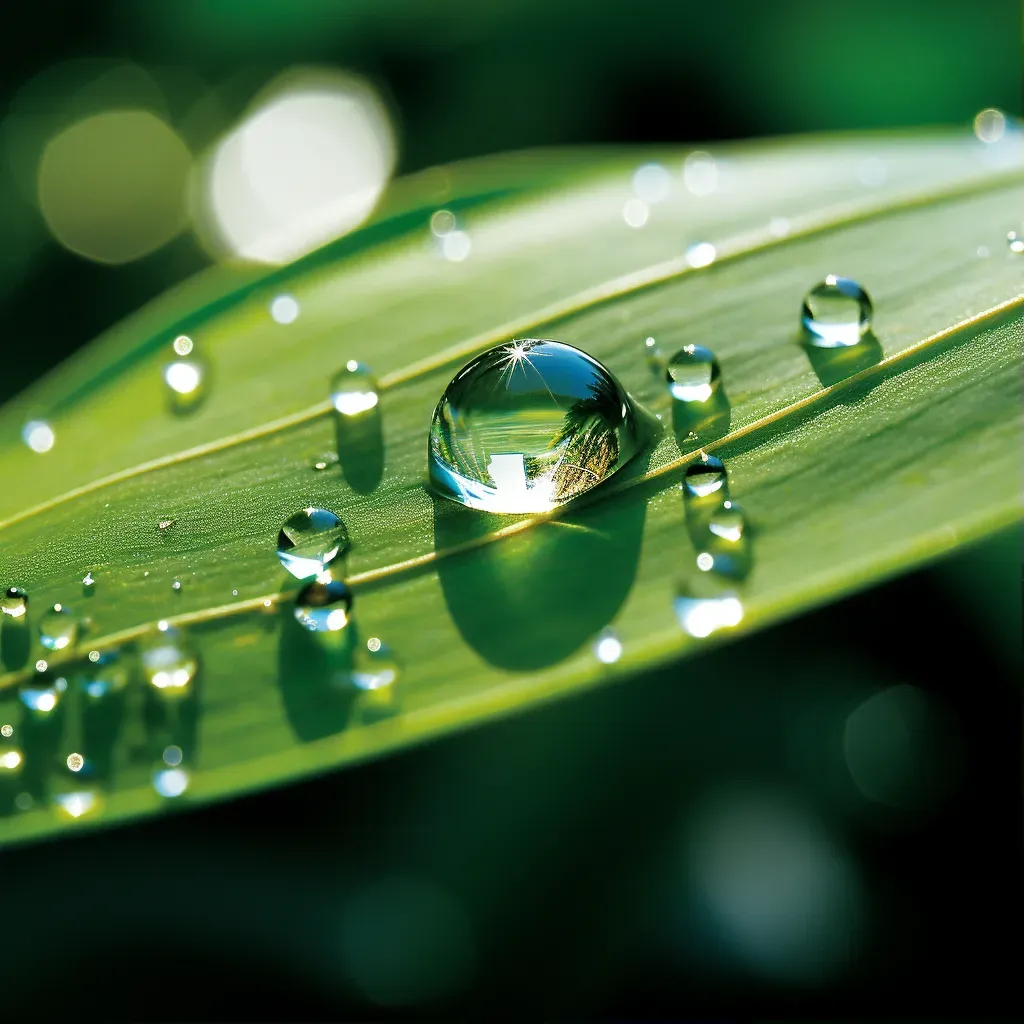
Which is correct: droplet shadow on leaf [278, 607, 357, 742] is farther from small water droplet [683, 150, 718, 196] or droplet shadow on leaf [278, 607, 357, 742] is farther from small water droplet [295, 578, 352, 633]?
small water droplet [683, 150, 718, 196]

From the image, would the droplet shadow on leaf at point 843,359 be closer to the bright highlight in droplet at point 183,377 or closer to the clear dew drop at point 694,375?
the clear dew drop at point 694,375

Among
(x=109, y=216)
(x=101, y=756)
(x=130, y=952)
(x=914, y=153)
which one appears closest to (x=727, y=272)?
(x=914, y=153)

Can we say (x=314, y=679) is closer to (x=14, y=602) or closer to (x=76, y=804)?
(x=76, y=804)

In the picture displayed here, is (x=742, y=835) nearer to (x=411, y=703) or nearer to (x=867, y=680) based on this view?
(x=867, y=680)

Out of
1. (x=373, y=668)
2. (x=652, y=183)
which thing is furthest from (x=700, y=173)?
(x=373, y=668)

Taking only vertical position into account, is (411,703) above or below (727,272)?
below

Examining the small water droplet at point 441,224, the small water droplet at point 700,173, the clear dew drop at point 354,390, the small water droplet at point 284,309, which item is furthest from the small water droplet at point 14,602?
the small water droplet at point 700,173
